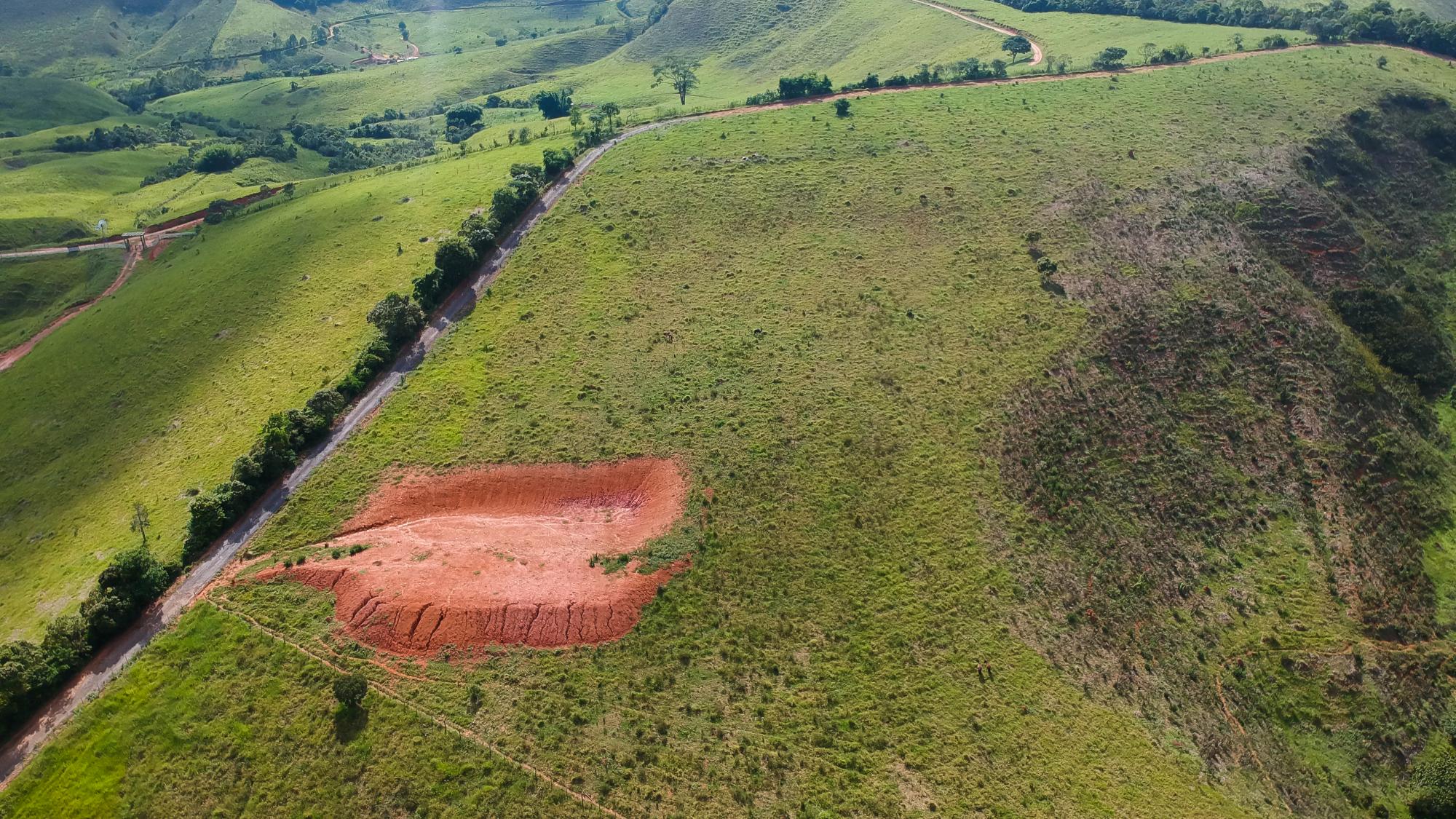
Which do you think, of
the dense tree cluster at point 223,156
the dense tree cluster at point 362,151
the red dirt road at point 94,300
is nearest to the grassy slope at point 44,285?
the red dirt road at point 94,300

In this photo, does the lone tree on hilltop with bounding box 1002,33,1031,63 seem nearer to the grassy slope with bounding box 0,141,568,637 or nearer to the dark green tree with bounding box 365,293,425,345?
the grassy slope with bounding box 0,141,568,637

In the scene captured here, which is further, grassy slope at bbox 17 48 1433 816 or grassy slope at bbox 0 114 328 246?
grassy slope at bbox 0 114 328 246

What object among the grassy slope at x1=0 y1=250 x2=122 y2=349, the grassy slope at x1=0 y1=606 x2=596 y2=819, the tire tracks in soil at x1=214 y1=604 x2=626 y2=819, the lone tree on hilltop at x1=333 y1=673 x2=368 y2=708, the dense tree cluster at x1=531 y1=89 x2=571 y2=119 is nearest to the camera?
the grassy slope at x1=0 y1=606 x2=596 y2=819

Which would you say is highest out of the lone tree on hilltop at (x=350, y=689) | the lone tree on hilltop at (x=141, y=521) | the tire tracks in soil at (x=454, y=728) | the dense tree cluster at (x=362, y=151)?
Result: the dense tree cluster at (x=362, y=151)

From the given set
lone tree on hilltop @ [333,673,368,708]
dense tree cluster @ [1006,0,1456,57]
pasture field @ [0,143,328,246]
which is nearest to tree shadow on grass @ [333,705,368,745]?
lone tree on hilltop @ [333,673,368,708]

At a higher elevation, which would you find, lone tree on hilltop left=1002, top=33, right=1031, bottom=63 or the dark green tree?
lone tree on hilltop left=1002, top=33, right=1031, bottom=63

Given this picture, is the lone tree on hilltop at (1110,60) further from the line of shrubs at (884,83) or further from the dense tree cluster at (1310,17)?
the dense tree cluster at (1310,17)

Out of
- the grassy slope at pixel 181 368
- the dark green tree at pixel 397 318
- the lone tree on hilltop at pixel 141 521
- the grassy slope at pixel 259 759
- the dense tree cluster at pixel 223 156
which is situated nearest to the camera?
the grassy slope at pixel 259 759

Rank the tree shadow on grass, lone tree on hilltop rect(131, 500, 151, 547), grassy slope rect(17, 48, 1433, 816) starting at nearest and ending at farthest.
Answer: the tree shadow on grass, grassy slope rect(17, 48, 1433, 816), lone tree on hilltop rect(131, 500, 151, 547)
